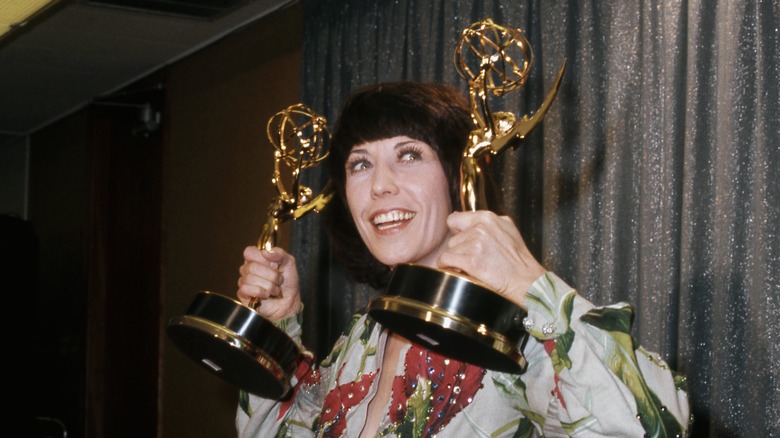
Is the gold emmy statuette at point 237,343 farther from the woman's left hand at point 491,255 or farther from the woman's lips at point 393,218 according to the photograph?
the woman's left hand at point 491,255

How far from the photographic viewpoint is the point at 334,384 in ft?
5.54

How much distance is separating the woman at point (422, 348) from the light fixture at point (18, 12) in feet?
4.58

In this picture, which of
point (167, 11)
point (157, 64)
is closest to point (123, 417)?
point (157, 64)

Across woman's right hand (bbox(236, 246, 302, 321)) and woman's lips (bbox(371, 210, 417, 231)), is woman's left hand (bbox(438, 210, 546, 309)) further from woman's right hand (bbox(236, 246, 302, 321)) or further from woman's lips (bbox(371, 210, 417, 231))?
woman's right hand (bbox(236, 246, 302, 321))

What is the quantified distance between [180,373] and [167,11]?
64.5 inches

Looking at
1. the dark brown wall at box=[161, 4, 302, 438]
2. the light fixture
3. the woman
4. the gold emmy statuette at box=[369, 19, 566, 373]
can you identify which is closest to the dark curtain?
the woman

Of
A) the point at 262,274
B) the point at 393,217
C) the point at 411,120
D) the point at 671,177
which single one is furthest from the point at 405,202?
the point at 671,177

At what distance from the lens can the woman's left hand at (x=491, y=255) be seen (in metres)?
1.13

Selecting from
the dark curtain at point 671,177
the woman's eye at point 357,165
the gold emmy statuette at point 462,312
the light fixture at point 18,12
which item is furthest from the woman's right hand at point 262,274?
the light fixture at point 18,12

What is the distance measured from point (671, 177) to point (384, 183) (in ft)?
2.25

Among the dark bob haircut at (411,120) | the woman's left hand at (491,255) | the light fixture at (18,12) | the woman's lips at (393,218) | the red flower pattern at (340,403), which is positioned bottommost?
the red flower pattern at (340,403)

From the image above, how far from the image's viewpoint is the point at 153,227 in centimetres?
493

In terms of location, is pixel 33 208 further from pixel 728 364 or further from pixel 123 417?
pixel 728 364

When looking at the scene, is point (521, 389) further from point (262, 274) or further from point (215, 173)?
point (215, 173)
